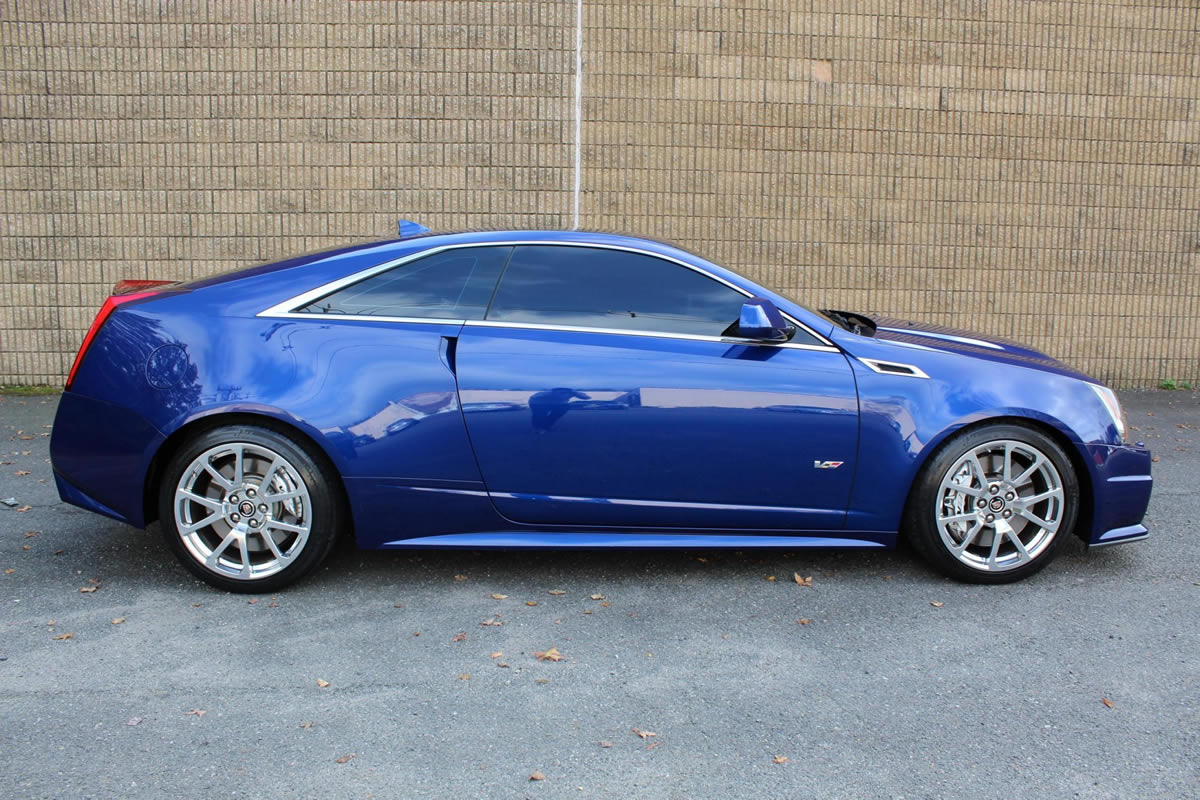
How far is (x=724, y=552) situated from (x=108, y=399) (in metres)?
2.74

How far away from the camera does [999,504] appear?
4.38 m

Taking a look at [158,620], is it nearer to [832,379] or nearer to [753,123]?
[832,379]

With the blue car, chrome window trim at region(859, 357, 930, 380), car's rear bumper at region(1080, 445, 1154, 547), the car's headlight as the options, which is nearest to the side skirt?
the blue car

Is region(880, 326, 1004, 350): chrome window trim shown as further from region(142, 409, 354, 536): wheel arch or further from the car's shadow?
region(142, 409, 354, 536): wheel arch

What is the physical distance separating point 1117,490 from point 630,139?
5224mm

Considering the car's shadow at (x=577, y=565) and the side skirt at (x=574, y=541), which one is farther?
the car's shadow at (x=577, y=565)

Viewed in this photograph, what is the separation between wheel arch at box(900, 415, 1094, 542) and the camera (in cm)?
433

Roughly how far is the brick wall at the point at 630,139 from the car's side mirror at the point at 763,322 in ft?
14.2

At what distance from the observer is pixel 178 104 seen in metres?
8.35

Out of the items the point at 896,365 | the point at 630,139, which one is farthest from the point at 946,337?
the point at 630,139

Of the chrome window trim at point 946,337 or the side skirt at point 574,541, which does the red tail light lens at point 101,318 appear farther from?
the chrome window trim at point 946,337

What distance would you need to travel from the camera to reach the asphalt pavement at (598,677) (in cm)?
293

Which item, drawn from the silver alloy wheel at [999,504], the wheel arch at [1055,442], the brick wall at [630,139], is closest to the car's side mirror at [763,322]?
the wheel arch at [1055,442]

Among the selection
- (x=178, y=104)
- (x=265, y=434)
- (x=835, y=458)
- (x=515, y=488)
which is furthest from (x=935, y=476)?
(x=178, y=104)
